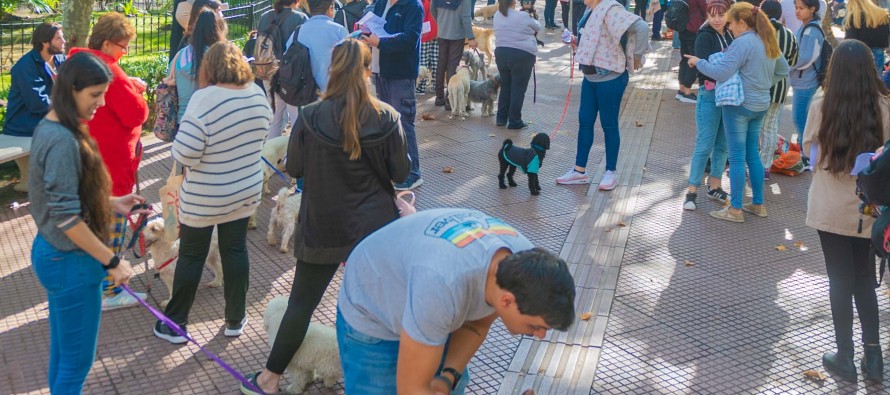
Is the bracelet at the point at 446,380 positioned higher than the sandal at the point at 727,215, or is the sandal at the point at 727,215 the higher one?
the bracelet at the point at 446,380

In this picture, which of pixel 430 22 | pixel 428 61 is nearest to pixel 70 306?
pixel 430 22

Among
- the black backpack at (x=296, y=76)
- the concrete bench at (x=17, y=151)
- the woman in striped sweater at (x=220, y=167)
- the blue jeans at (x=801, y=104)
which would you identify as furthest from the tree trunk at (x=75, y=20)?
the blue jeans at (x=801, y=104)

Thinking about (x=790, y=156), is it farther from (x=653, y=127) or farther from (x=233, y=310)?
(x=233, y=310)

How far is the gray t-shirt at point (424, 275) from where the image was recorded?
2.64 meters

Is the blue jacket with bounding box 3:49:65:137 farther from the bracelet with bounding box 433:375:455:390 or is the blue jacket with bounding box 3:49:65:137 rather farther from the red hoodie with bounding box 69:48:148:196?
the bracelet with bounding box 433:375:455:390

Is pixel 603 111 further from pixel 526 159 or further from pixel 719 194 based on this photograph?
pixel 719 194

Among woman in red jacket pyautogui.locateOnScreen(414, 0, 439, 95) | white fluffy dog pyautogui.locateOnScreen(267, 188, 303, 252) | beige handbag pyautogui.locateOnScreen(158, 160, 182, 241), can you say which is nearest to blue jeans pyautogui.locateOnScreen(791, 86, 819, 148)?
woman in red jacket pyautogui.locateOnScreen(414, 0, 439, 95)

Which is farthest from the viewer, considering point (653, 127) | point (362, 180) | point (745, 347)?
point (653, 127)

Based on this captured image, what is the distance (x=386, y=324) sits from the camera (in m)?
2.92

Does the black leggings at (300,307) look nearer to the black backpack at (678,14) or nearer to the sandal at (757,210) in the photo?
the sandal at (757,210)

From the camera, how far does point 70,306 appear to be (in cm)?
370

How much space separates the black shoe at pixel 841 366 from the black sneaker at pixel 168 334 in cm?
369

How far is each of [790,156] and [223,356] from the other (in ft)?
21.2

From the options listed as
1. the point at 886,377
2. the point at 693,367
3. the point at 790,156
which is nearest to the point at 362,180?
the point at 693,367
